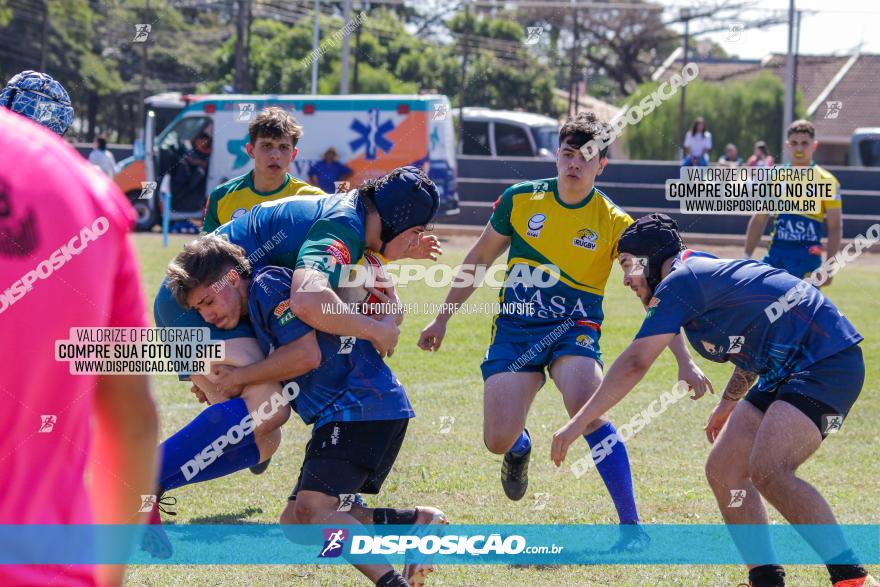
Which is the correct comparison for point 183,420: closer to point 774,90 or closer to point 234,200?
point 234,200

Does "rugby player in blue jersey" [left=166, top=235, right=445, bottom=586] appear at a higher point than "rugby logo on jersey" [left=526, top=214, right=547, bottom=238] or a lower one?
lower

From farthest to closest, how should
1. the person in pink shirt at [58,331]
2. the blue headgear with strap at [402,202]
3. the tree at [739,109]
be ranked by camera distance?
the tree at [739,109] < the blue headgear with strap at [402,202] < the person in pink shirt at [58,331]

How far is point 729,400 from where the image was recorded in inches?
204

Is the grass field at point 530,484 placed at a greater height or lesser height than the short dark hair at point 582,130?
lesser

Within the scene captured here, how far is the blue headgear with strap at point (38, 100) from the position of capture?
15.4 ft

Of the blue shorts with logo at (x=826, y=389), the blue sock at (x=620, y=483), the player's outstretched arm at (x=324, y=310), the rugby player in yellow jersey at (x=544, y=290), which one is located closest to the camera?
the player's outstretched arm at (x=324, y=310)

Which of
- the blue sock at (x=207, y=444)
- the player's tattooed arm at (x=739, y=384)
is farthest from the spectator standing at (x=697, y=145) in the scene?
the blue sock at (x=207, y=444)

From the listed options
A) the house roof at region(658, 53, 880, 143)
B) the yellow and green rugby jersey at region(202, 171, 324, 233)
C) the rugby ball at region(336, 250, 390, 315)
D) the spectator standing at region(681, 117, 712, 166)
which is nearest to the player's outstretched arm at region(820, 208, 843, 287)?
the yellow and green rugby jersey at region(202, 171, 324, 233)

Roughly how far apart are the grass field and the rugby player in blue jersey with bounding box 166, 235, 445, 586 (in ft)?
3.01

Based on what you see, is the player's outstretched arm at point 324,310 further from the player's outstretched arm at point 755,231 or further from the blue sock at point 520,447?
the player's outstretched arm at point 755,231

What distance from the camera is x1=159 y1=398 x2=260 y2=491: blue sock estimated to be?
441cm

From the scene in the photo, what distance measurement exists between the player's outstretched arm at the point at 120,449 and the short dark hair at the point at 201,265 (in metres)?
2.34

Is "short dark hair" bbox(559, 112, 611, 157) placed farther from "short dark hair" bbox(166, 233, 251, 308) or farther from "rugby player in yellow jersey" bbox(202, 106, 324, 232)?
"short dark hair" bbox(166, 233, 251, 308)

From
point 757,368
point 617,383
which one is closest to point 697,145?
point 757,368
